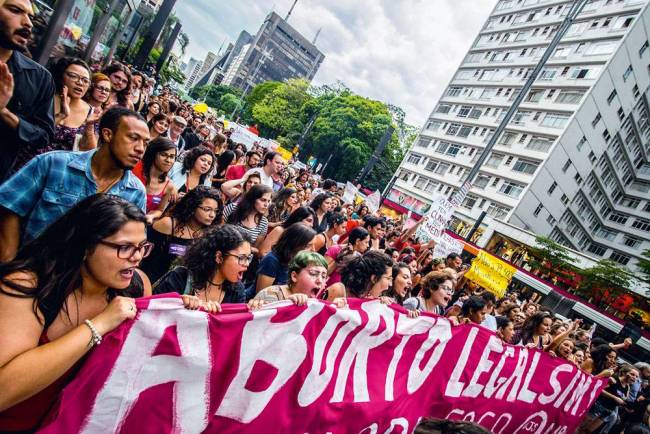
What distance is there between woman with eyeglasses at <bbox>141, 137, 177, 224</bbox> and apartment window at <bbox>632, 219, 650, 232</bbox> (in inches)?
2296

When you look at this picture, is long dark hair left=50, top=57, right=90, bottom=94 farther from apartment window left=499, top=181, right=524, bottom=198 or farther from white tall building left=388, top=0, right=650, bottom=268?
apartment window left=499, top=181, right=524, bottom=198

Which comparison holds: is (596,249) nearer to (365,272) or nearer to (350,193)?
(350,193)

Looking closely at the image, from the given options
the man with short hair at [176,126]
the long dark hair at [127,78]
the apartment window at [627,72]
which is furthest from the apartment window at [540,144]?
the long dark hair at [127,78]

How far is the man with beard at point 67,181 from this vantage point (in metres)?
1.97

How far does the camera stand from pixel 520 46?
4397 cm

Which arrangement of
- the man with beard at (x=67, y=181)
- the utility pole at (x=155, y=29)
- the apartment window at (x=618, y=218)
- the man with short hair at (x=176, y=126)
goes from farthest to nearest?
the apartment window at (x=618, y=218)
the utility pole at (x=155, y=29)
the man with short hair at (x=176, y=126)
the man with beard at (x=67, y=181)

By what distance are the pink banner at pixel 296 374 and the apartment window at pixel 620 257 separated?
53.9 metres

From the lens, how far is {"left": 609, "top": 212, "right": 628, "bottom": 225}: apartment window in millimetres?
46844

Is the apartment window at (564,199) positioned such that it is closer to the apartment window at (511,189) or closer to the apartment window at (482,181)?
the apartment window at (511,189)

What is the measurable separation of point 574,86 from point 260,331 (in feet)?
142

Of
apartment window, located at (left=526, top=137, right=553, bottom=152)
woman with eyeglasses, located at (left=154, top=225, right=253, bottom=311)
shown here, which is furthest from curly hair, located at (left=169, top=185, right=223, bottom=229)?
apartment window, located at (left=526, top=137, right=553, bottom=152)

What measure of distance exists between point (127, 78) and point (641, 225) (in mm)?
59276

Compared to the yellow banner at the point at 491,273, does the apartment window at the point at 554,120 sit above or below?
above

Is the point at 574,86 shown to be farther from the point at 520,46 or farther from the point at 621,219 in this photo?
the point at 621,219
